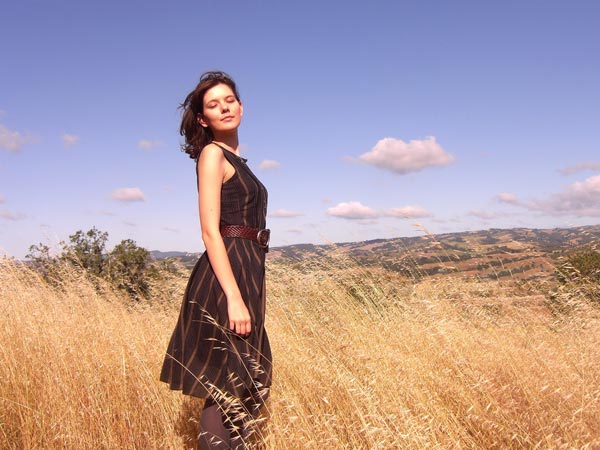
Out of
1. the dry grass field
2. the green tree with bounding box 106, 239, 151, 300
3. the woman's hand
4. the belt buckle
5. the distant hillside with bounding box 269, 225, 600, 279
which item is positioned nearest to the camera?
the woman's hand

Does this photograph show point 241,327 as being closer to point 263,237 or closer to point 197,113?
point 263,237

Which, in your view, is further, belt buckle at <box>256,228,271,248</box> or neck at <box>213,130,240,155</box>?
neck at <box>213,130,240,155</box>

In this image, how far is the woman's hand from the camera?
5.87ft

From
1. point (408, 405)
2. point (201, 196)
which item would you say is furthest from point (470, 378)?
point (201, 196)

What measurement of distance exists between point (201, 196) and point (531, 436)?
73.9 inches

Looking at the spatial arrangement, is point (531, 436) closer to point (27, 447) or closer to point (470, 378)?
point (470, 378)

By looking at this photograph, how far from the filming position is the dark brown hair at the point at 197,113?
84.3 inches

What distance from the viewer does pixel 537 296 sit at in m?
3.86

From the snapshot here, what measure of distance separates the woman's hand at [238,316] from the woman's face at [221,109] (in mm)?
820

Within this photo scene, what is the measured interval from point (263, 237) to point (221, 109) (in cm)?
63

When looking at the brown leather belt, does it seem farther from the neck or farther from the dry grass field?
the dry grass field

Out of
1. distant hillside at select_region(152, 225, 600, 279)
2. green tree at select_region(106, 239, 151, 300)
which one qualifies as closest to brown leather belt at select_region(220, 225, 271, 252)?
distant hillside at select_region(152, 225, 600, 279)

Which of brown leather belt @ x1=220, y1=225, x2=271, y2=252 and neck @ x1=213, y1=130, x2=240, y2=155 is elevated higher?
neck @ x1=213, y1=130, x2=240, y2=155

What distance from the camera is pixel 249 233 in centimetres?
198
